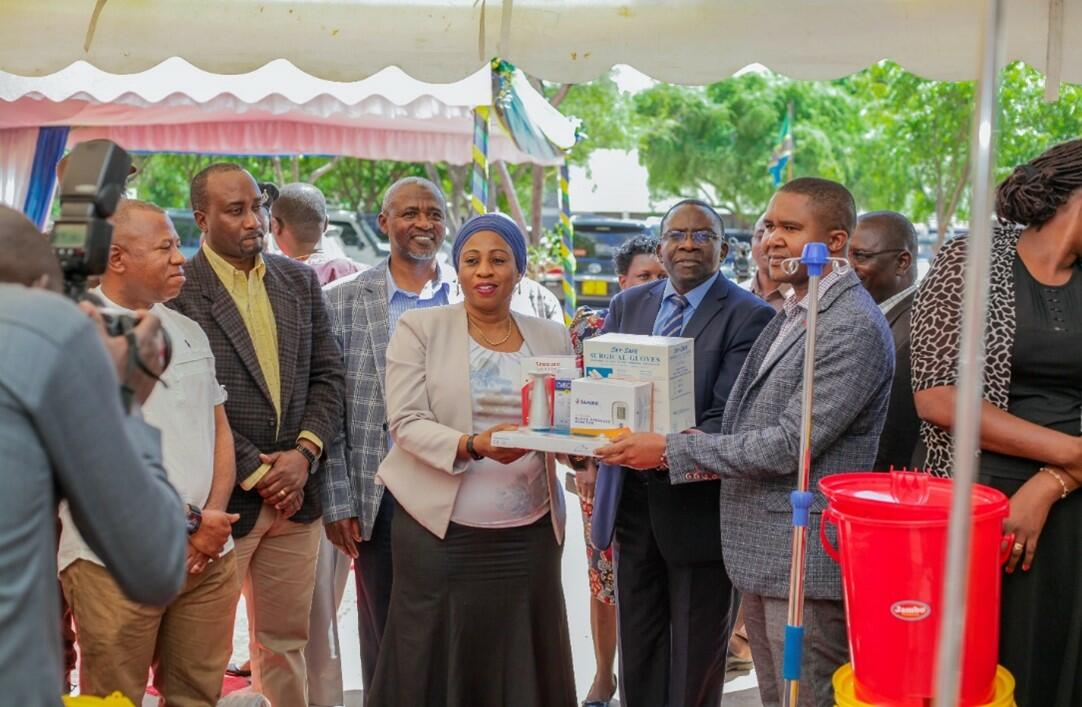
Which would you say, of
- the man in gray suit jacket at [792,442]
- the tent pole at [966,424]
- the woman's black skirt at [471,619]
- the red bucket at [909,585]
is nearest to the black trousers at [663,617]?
the woman's black skirt at [471,619]

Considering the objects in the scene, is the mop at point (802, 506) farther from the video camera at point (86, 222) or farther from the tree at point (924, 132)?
the tree at point (924, 132)

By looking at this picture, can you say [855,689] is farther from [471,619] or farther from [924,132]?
[924,132]

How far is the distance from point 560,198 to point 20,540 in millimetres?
10327

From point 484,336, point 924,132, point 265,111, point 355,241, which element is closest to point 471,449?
point 484,336

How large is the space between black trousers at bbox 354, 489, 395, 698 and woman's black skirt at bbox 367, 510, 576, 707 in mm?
419

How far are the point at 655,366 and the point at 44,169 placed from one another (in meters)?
8.83

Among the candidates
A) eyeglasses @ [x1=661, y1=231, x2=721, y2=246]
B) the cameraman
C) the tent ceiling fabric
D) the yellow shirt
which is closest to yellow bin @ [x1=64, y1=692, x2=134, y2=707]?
the cameraman

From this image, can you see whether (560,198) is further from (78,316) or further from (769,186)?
(769,186)

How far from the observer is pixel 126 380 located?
1.90 m

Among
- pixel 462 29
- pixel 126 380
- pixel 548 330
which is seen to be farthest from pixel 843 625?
pixel 462 29

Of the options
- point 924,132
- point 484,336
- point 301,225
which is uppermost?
point 924,132

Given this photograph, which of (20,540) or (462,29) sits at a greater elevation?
(462,29)

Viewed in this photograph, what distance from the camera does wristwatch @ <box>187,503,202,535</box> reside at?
12.0ft

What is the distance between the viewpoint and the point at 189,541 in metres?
3.65
